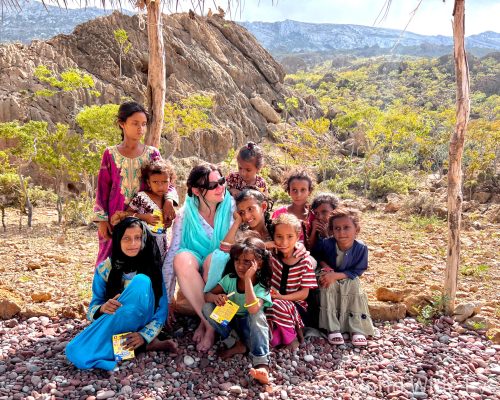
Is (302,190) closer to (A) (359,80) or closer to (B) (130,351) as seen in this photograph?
(B) (130,351)

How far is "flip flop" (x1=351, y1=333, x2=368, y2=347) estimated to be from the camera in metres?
2.73

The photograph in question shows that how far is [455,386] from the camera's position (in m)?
2.39

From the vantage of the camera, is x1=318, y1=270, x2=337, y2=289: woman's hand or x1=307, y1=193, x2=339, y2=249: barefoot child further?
x1=307, y1=193, x2=339, y2=249: barefoot child

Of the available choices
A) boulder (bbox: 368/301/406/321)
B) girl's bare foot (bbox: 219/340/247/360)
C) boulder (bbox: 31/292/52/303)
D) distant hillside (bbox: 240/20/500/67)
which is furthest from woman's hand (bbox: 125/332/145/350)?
distant hillside (bbox: 240/20/500/67)

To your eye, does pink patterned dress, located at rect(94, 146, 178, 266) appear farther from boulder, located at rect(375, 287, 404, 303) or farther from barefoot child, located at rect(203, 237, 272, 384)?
boulder, located at rect(375, 287, 404, 303)

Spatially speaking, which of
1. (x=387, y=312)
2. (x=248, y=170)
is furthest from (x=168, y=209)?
(x=387, y=312)

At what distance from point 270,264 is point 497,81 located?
147 feet

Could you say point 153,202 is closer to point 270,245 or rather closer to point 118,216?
point 118,216

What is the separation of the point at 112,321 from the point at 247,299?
778mm

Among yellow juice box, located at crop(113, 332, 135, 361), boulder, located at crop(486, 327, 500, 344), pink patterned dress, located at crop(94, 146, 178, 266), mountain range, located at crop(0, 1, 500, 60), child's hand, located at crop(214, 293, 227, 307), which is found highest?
mountain range, located at crop(0, 1, 500, 60)

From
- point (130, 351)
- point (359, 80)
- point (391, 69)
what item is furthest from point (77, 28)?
point (391, 69)

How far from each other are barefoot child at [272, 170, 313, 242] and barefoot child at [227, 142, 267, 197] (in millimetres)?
211

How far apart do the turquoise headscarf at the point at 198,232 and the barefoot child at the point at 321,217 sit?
0.65 m

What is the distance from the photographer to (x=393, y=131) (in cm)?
1852
